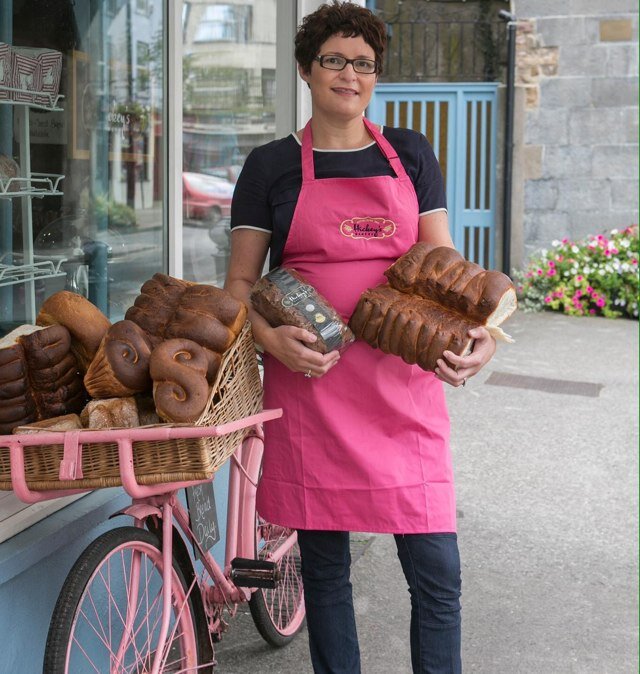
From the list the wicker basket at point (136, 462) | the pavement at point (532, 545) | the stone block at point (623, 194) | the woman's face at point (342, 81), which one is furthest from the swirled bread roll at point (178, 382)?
the stone block at point (623, 194)

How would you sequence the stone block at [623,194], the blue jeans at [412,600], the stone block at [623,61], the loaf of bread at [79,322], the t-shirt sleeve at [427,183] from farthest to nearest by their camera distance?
1. the stone block at [623,194]
2. the stone block at [623,61]
3. the t-shirt sleeve at [427,183]
4. the blue jeans at [412,600]
5. the loaf of bread at [79,322]

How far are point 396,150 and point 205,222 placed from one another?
7.59ft

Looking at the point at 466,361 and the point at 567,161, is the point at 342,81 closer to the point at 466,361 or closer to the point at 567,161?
the point at 466,361

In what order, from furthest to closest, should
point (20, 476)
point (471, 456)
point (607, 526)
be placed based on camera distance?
point (471, 456)
point (607, 526)
point (20, 476)

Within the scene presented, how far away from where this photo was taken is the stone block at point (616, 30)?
10.6 meters

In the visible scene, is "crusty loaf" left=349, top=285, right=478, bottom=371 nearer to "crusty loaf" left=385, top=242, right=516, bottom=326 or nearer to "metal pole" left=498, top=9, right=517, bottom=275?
"crusty loaf" left=385, top=242, right=516, bottom=326

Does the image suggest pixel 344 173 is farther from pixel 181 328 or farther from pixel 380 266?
pixel 181 328

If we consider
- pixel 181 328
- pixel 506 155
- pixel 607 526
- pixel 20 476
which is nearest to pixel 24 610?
pixel 20 476

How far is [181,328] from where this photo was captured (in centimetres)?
221

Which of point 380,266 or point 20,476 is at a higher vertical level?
point 380,266

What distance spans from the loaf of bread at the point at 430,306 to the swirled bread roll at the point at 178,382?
1.64 ft

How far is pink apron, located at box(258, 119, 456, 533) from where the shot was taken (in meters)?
2.59

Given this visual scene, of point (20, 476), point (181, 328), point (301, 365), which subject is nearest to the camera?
point (20, 476)

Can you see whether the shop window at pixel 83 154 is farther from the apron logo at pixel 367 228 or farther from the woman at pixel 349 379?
the apron logo at pixel 367 228
